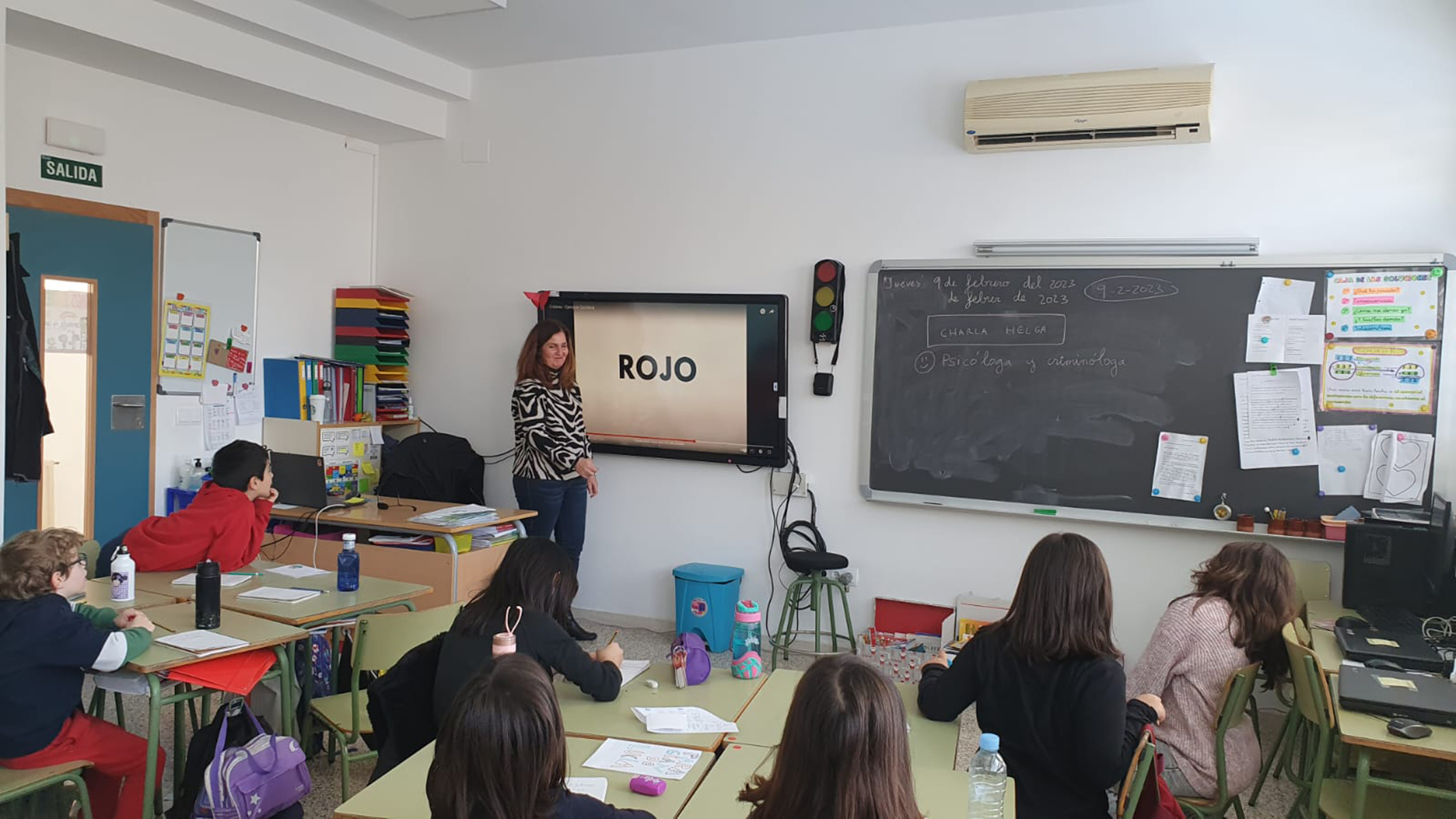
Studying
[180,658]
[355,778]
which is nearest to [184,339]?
[355,778]

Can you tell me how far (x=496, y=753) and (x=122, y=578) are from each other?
7.85 ft

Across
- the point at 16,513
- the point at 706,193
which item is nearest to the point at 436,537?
the point at 16,513

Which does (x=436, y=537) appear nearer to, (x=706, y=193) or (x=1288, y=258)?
(x=706, y=193)

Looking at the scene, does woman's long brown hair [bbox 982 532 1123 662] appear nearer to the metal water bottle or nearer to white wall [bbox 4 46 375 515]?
the metal water bottle

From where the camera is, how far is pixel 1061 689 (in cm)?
233

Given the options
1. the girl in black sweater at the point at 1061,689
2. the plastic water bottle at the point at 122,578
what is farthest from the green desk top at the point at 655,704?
the plastic water bottle at the point at 122,578

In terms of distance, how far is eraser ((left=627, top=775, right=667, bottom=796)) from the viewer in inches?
82.9

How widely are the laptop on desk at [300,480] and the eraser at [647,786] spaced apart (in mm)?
3067

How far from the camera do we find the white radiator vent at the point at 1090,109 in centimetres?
442

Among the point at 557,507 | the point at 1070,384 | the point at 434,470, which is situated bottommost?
the point at 557,507

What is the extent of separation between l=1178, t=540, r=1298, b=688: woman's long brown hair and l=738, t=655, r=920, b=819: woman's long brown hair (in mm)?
1941

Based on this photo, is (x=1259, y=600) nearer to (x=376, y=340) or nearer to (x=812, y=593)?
(x=812, y=593)

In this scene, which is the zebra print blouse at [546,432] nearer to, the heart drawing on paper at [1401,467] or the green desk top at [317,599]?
the green desk top at [317,599]

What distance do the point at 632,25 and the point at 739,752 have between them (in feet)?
13.5
